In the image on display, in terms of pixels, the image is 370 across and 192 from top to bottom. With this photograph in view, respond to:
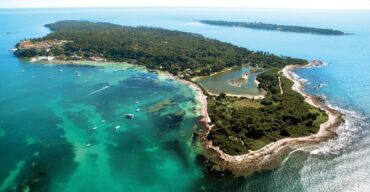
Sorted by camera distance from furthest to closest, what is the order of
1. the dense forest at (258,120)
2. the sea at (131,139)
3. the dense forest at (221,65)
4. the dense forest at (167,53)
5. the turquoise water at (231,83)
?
the dense forest at (167,53)
the turquoise water at (231,83)
the dense forest at (221,65)
the dense forest at (258,120)
the sea at (131,139)

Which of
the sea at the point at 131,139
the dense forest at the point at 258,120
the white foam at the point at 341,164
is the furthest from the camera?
the dense forest at the point at 258,120

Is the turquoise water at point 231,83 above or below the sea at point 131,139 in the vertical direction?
above

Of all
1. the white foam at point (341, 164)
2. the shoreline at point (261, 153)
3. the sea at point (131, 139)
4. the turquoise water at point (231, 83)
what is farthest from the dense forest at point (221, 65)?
the sea at point (131, 139)

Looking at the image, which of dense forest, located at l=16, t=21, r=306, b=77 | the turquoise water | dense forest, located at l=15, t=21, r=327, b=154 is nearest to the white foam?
dense forest, located at l=15, t=21, r=327, b=154

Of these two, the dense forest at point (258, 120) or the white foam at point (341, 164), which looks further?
the dense forest at point (258, 120)

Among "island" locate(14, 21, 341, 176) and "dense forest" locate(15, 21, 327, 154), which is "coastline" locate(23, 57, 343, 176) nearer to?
"island" locate(14, 21, 341, 176)

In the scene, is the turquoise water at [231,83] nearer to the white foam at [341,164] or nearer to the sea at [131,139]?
the sea at [131,139]
